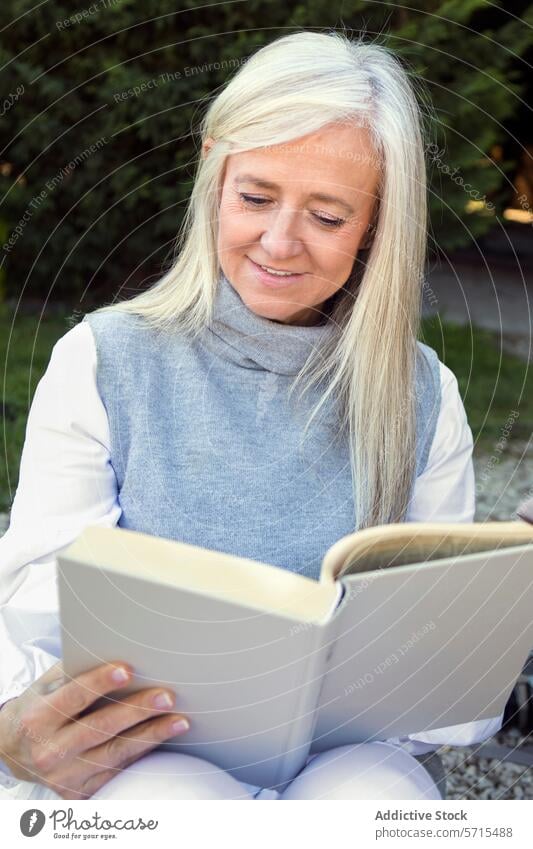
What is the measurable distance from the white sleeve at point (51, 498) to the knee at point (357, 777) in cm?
28

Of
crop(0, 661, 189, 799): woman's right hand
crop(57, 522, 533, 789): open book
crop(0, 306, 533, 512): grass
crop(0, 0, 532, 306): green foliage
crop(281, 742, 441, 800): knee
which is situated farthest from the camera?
crop(0, 0, 532, 306): green foliage

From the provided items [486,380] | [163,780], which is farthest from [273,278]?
[486,380]

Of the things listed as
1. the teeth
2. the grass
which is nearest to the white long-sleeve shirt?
the teeth

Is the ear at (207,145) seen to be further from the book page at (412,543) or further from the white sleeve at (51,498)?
the book page at (412,543)

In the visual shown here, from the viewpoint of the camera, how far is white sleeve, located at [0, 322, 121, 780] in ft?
3.65

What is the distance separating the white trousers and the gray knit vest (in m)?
0.22

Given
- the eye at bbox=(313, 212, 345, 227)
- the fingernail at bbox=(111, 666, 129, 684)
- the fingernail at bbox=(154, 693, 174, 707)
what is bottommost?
the fingernail at bbox=(154, 693, 174, 707)

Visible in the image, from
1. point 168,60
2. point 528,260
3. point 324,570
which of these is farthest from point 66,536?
point 528,260

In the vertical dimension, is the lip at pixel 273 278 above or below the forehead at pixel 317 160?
below

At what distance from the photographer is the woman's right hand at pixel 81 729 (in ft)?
2.99

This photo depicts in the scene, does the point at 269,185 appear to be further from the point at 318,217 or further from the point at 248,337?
the point at 248,337

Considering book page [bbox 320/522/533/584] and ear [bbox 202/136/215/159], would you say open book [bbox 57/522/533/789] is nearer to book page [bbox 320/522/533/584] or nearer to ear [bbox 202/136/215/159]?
book page [bbox 320/522/533/584]

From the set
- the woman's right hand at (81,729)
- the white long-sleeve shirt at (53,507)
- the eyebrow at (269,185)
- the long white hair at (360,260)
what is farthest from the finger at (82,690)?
the eyebrow at (269,185)

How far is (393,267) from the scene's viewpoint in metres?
1.27
